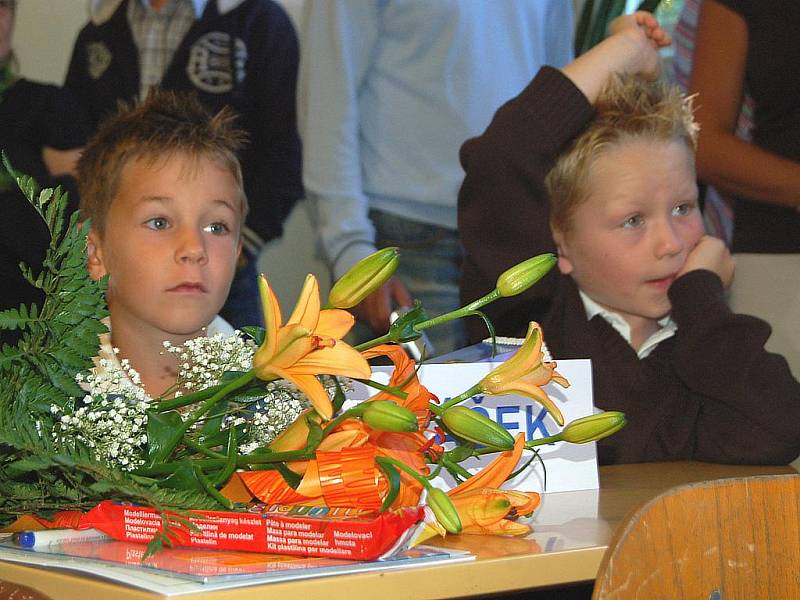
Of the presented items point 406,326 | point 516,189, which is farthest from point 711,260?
point 406,326

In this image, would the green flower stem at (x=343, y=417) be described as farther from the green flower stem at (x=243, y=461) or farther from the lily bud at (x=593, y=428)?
the lily bud at (x=593, y=428)

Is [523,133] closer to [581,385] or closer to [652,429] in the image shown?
[652,429]

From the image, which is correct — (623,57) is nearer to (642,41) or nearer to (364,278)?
(642,41)

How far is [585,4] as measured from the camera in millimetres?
2738

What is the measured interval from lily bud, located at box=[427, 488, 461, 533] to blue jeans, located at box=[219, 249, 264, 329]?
1272mm

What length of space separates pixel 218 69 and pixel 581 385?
134 centimetres

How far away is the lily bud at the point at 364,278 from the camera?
0.76m

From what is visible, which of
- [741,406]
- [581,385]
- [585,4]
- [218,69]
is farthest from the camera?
[585,4]

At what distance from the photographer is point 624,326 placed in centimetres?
180

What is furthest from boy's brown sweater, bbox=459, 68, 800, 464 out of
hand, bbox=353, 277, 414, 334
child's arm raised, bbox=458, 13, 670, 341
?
hand, bbox=353, 277, 414, 334

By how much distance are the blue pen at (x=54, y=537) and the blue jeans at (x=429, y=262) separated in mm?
1487

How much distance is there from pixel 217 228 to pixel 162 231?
8 cm

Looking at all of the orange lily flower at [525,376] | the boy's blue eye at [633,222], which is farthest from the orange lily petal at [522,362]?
the boy's blue eye at [633,222]

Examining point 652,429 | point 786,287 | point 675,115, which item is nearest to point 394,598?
point 652,429
